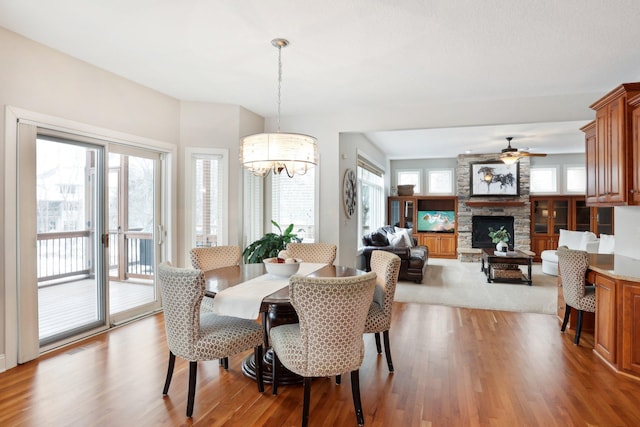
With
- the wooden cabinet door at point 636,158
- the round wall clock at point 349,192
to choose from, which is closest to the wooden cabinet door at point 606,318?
the wooden cabinet door at point 636,158

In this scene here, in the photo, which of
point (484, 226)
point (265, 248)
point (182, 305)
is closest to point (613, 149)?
point (265, 248)

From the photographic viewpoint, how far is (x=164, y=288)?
247 centimetres

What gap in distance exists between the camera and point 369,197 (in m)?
8.32

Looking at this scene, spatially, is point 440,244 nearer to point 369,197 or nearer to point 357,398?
point 369,197

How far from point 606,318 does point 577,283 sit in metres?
0.50

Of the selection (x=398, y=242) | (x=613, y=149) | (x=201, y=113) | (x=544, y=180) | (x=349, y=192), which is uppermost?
(x=201, y=113)

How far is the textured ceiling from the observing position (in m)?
Result: 2.66

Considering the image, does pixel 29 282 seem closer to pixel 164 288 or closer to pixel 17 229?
pixel 17 229

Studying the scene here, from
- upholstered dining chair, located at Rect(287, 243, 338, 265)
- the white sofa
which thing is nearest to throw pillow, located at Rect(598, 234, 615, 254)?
the white sofa

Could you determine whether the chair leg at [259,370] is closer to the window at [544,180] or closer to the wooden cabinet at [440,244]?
the wooden cabinet at [440,244]

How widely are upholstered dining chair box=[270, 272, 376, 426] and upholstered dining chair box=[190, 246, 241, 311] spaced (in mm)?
1604

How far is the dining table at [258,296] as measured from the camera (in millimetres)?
2447

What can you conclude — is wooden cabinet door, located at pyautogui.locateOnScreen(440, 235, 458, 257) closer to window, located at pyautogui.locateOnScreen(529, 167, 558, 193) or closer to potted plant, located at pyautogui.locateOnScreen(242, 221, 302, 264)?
window, located at pyautogui.locateOnScreen(529, 167, 558, 193)

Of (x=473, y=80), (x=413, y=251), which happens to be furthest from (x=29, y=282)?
(x=413, y=251)
